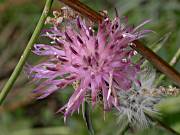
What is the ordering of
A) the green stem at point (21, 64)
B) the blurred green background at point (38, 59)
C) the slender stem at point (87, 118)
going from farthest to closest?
the blurred green background at point (38, 59) → the slender stem at point (87, 118) → the green stem at point (21, 64)

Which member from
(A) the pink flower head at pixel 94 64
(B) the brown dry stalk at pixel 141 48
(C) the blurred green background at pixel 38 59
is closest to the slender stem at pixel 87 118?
(A) the pink flower head at pixel 94 64

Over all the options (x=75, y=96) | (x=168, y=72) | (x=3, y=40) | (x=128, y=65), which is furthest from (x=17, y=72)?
(x=3, y=40)

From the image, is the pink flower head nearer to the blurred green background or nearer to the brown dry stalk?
the brown dry stalk

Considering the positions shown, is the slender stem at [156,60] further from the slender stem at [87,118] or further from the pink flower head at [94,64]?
the slender stem at [87,118]

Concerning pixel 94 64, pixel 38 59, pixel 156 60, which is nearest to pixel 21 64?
pixel 94 64

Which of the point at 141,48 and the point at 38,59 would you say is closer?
the point at 141,48

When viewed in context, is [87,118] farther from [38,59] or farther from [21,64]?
[38,59]

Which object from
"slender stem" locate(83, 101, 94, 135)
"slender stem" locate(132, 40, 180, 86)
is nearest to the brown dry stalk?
"slender stem" locate(132, 40, 180, 86)
